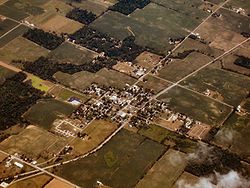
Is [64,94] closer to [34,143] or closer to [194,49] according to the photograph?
[34,143]

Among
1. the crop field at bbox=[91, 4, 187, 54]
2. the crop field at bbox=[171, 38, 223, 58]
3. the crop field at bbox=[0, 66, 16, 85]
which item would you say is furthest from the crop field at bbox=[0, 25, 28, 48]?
the crop field at bbox=[171, 38, 223, 58]

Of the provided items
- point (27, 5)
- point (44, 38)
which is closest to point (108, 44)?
point (44, 38)

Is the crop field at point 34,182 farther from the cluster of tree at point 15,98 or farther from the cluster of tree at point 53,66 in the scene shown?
the cluster of tree at point 53,66

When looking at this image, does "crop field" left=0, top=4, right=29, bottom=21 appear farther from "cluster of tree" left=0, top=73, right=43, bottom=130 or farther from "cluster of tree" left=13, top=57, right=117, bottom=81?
"cluster of tree" left=0, top=73, right=43, bottom=130

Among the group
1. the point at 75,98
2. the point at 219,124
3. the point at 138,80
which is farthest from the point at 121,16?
the point at 219,124

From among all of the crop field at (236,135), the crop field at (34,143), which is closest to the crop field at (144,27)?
the crop field at (236,135)
